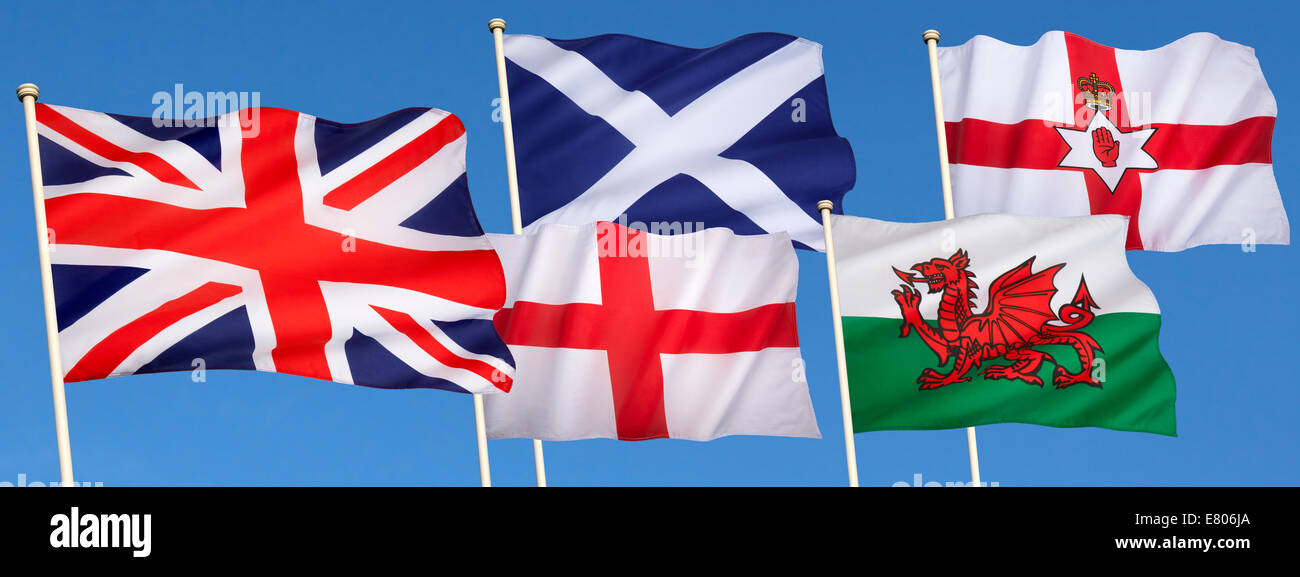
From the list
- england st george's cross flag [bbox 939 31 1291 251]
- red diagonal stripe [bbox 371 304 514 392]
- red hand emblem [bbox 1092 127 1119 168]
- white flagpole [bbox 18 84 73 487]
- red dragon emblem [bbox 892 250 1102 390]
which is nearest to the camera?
white flagpole [bbox 18 84 73 487]

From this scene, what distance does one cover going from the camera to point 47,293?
11.9 metres

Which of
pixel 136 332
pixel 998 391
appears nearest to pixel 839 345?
pixel 998 391

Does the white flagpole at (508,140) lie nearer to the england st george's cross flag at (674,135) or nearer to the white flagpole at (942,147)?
the england st george's cross flag at (674,135)

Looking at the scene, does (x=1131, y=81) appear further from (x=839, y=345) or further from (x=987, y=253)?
(x=839, y=345)

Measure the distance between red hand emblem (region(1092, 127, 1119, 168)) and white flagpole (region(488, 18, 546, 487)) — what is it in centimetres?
637

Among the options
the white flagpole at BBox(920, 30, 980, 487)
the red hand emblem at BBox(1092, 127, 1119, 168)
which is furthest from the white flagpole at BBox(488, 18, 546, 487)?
the red hand emblem at BBox(1092, 127, 1119, 168)

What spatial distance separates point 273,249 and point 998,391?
271 inches

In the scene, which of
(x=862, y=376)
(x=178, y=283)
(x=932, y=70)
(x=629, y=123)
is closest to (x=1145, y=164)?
(x=932, y=70)

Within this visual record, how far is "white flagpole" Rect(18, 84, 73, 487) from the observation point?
38.1 feet

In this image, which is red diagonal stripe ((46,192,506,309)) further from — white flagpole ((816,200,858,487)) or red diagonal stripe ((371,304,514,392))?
white flagpole ((816,200,858,487))
